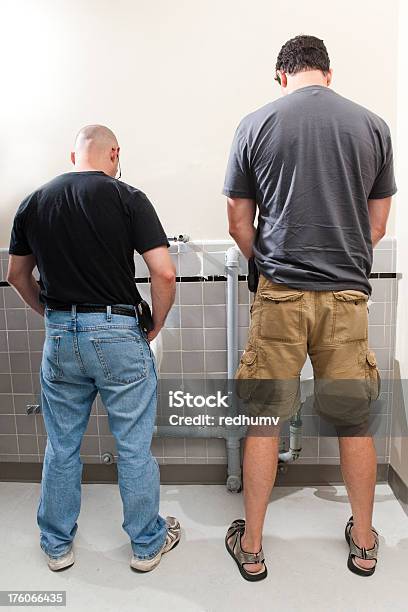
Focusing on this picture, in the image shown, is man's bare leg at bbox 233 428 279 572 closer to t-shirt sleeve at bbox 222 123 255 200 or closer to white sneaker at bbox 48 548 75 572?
white sneaker at bbox 48 548 75 572

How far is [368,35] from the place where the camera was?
1809 millimetres

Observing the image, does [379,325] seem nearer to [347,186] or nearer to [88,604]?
[347,186]

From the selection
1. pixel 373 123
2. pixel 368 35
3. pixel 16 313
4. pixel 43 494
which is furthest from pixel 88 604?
pixel 368 35

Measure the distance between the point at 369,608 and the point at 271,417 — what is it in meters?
0.61

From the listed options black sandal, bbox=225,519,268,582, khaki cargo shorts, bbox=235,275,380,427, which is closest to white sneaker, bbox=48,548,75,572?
black sandal, bbox=225,519,268,582

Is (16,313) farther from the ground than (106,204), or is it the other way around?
(106,204)

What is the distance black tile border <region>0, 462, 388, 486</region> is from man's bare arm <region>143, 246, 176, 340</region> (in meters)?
0.86

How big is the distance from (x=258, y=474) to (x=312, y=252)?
72 centimetres

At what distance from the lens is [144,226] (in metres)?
1.43

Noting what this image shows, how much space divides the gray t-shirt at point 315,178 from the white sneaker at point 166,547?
100 cm

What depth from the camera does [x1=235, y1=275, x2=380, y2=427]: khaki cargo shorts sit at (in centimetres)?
143

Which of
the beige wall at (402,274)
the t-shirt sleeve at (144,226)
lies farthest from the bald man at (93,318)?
the beige wall at (402,274)

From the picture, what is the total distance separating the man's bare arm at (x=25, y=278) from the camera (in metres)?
1.58

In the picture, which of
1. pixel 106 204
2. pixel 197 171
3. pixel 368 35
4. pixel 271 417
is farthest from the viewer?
pixel 197 171
